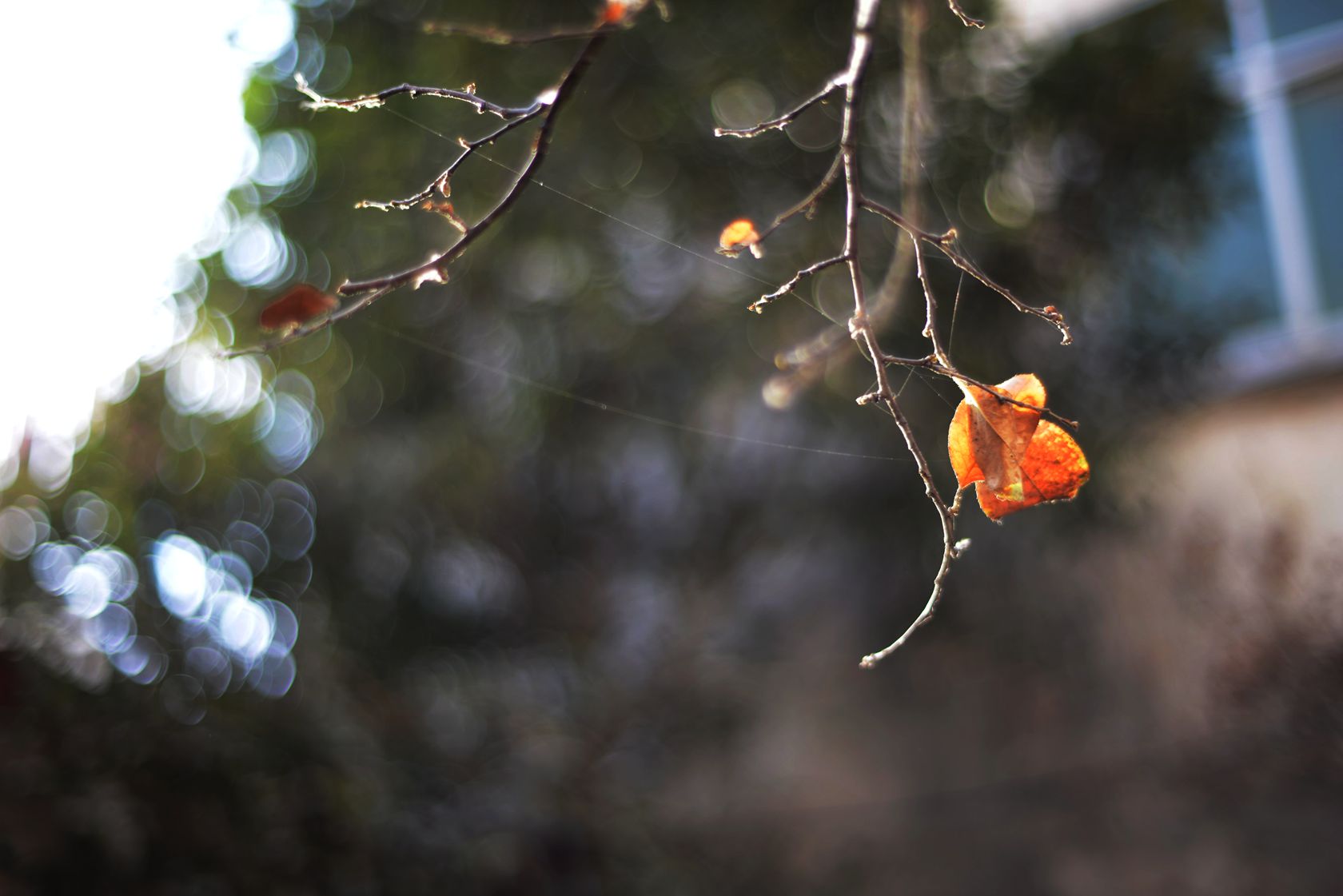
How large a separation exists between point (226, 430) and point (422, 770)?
1187 mm

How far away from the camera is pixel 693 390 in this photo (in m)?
2.75

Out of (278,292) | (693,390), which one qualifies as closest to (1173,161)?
(693,390)

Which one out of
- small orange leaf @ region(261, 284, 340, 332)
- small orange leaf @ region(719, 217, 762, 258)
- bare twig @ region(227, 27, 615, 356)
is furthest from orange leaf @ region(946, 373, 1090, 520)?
small orange leaf @ region(261, 284, 340, 332)

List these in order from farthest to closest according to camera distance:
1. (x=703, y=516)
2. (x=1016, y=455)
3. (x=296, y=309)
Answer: (x=703, y=516)
(x=296, y=309)
(x=1016, y=455)

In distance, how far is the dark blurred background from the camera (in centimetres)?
228

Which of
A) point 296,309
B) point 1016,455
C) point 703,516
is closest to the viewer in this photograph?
point 1016,455

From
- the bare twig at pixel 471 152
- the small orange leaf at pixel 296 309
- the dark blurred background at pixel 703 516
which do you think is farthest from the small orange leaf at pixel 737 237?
the dark blurred background at pixel 703 516

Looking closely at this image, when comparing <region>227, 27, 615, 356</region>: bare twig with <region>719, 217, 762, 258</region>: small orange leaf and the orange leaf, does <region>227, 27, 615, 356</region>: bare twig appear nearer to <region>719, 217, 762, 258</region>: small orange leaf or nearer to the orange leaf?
<region>719, 217, 762, 258</region>: small orange leaf

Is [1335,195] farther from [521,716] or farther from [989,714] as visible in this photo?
[521,716]

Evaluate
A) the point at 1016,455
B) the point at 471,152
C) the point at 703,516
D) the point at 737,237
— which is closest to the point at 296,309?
the point at 471,152

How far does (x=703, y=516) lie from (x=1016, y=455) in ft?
6.75

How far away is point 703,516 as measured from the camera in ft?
9.45

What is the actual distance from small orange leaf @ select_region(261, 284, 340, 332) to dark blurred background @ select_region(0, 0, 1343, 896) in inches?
45.3

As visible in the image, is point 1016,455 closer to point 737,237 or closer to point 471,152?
point 737,237
